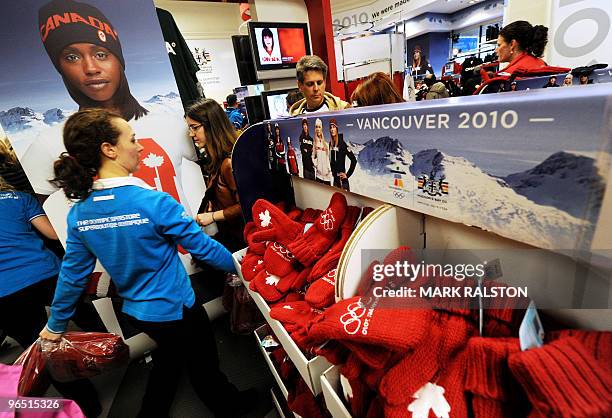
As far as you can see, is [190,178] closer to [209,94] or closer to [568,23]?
[568,23]

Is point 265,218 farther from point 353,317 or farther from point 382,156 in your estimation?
point 353,317

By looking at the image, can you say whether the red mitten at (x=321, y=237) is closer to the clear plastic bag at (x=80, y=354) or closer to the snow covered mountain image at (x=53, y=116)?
the clear plastic bag at (x=80, y=354)

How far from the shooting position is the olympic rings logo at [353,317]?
1.90 feet

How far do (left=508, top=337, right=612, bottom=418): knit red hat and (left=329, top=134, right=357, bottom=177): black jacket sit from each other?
65 cm

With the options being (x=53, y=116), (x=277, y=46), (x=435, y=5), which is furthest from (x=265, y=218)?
(x=435, y=5)

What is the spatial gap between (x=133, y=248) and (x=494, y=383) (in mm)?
1244

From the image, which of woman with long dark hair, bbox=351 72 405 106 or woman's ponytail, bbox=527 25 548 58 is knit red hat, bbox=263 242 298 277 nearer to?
woman with long dark hair, bbox=351 72 405 106

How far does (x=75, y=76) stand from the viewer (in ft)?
5.54

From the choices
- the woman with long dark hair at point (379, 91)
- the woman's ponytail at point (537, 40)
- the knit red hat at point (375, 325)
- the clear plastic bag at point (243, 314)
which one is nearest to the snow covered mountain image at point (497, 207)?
the knit red hat at point (375, 325)

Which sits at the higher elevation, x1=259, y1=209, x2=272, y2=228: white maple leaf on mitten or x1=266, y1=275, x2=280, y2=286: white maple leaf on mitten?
x1=259, y1=209, x2=272, y2=228: white maple leaf on mitten

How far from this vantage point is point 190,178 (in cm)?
211

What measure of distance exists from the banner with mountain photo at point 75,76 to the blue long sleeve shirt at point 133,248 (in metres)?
0.81

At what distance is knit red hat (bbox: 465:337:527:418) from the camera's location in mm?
471

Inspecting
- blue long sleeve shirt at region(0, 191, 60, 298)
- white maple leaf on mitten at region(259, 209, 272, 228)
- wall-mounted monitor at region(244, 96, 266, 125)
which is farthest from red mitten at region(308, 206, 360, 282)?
wall-mounted monitor at region(244, 96, 266, 125)
